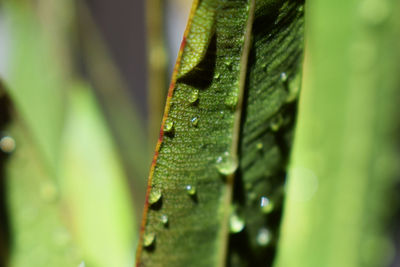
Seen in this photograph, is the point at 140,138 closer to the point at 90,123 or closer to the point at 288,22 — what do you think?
the point at 90,123

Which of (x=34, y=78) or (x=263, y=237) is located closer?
(x=263, y=237)

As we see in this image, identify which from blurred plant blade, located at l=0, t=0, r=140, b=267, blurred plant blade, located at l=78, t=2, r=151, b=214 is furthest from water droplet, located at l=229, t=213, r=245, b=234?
blurred plant blade, located at l=78, t=2, r=151, b=214

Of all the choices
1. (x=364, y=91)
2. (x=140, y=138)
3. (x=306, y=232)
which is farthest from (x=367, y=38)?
(x=140, y=138)

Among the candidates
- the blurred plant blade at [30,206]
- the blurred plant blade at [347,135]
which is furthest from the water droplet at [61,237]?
the blurred plant blade at [347,135]

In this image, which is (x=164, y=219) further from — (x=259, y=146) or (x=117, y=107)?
(x=117, y=107)

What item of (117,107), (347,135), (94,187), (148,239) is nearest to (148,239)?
(148,239)

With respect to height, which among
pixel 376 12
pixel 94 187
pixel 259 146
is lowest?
pixel 94 187
